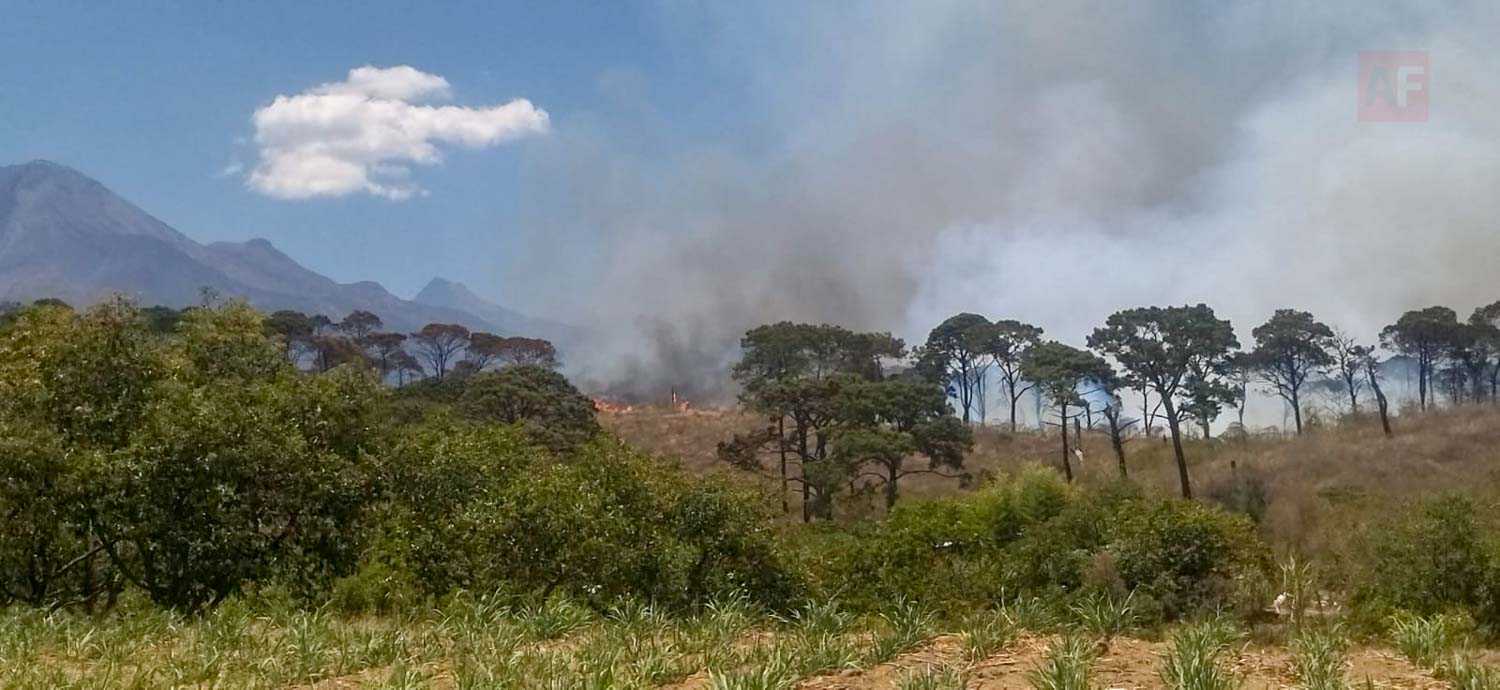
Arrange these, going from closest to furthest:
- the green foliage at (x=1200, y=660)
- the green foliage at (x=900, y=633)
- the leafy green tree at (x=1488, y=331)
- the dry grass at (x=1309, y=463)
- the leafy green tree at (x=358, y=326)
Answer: the green foliage at (x=1200, y=660), the green foliage at (x=900, y=633), the dry grass at (x=1309, y=463), the leafy green tree at (x=1488, y=331), the leafy green tree at (x=358, y=326)

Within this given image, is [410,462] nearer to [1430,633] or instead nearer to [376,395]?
[376,395]

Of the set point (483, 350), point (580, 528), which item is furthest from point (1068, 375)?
point (483, 350)

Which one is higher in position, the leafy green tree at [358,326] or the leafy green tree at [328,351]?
the leafy green tree at [358,326]

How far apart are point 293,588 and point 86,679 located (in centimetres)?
739

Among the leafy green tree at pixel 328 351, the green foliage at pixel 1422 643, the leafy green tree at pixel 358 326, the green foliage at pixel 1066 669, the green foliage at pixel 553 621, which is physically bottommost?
the green foliage at pixel 1422 643

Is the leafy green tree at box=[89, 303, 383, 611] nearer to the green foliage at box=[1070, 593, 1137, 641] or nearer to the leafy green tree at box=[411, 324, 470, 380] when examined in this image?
the green foliage at box=[1070, 593, 1137, 641]

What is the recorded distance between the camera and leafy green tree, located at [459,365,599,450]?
43719mm

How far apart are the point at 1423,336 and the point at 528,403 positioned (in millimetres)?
51027

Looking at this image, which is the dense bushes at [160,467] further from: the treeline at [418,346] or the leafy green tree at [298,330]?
the treeline at [418,346]

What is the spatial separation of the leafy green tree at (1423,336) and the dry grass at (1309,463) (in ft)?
19.0

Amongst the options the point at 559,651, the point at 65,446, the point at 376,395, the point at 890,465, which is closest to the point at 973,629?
the point at 559,651

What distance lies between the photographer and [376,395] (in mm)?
15219

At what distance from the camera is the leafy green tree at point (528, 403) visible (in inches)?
1721

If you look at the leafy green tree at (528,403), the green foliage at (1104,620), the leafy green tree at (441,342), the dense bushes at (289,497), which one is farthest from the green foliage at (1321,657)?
the leafy green tree at (441,342)
